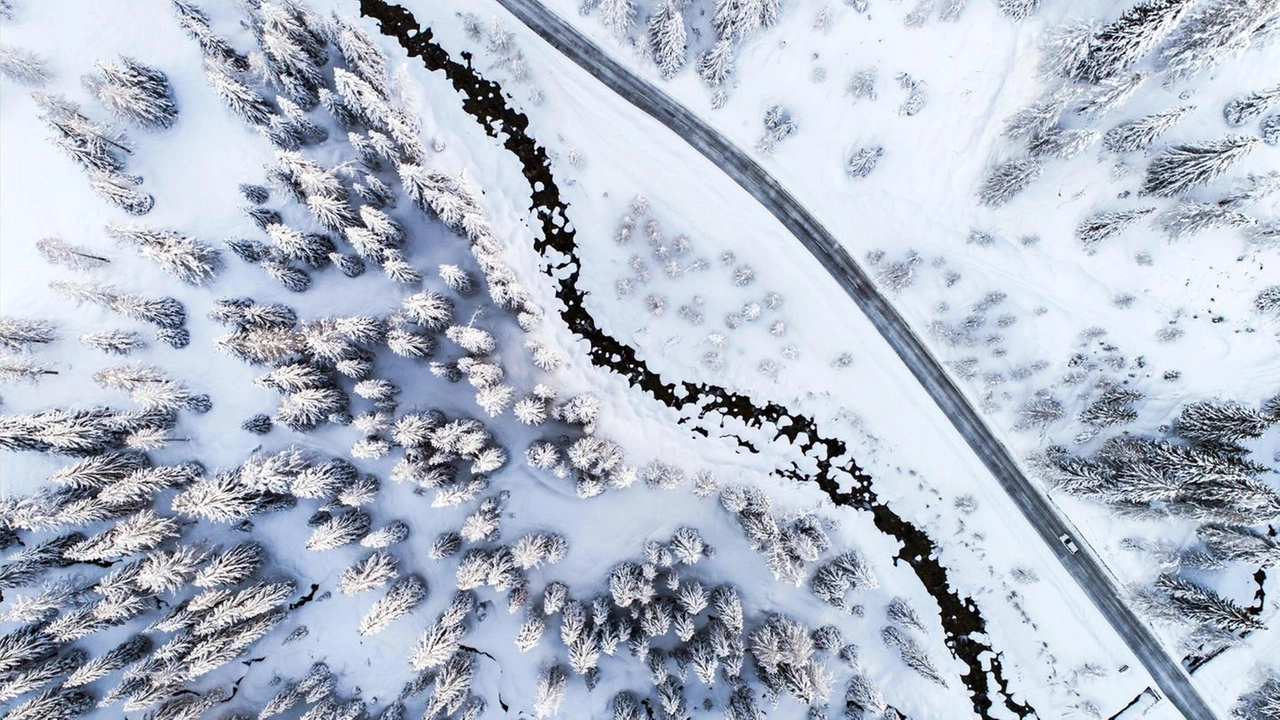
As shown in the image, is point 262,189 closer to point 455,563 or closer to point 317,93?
point 317,93

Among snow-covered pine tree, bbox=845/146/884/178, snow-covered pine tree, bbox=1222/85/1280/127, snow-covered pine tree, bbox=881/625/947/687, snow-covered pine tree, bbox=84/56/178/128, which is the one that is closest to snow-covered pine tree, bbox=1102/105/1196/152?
snow-covered pine tree, bbox=1222/85/1280/127

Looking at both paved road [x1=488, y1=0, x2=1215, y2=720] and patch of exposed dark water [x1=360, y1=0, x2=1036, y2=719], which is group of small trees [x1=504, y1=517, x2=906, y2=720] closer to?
patch of exposed dark water [x1=360, y1=0, x2=1036, y2=719]

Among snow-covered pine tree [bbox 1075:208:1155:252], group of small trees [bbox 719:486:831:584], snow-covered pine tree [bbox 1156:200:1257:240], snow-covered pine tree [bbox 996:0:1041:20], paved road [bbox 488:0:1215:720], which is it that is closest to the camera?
snow-covered pine tree [bbox 1156:200:1257:240]

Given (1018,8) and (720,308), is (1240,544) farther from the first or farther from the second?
(1018,8)

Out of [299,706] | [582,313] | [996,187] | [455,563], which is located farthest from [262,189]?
[996,187]

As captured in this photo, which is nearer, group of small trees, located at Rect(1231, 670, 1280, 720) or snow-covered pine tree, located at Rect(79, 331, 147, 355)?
snow-covered pine tree, located at Rect(79, 331, 147, 355)

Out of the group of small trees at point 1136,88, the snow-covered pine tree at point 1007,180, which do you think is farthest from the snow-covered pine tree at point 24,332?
the group of small trees at point 1136,88
